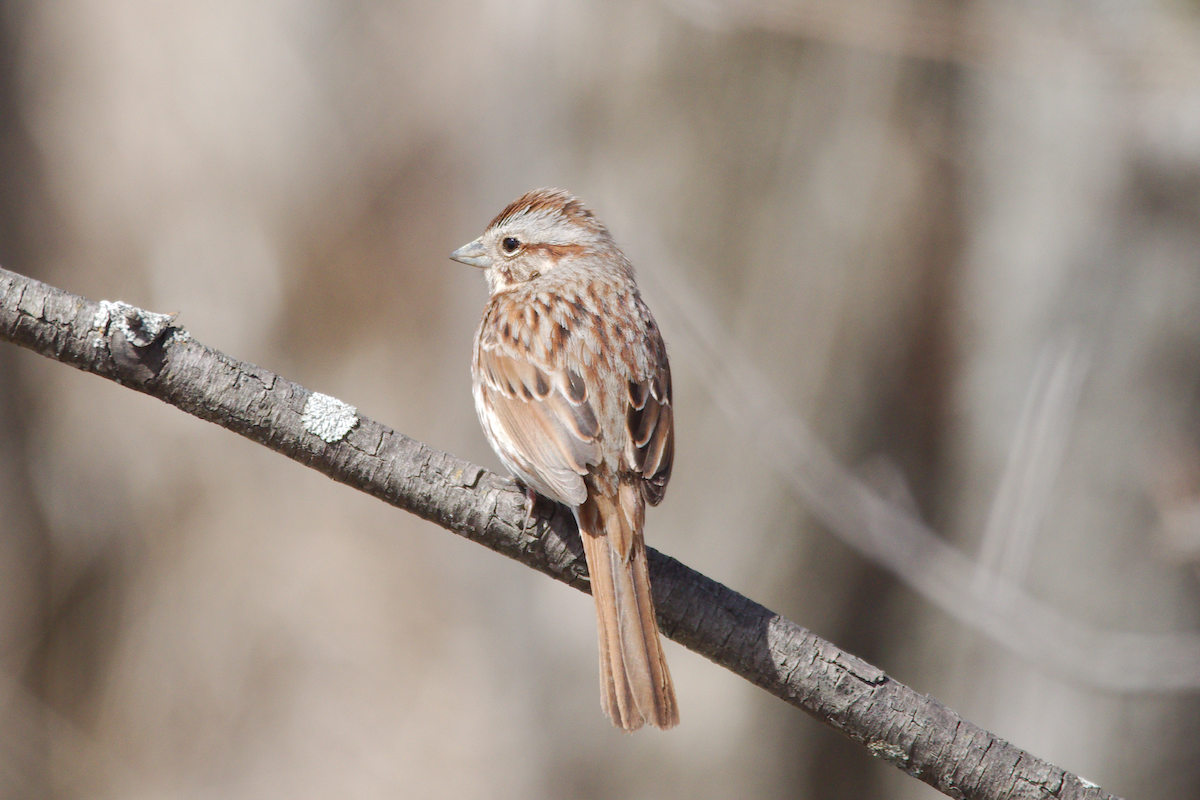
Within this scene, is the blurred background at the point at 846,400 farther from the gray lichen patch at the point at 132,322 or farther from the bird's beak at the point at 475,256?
the gray lichen patch at the point at 132,322

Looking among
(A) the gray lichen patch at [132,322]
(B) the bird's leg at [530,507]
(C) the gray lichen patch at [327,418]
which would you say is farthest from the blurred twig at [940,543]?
(A) the gray lichen patch at [132,322]

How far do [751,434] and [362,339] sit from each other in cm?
535

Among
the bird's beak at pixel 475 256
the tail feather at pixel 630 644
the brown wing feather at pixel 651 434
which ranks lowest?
the tail feather at pixel 630 644

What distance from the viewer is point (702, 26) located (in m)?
4.63

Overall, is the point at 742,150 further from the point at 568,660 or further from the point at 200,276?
the point at 200,276

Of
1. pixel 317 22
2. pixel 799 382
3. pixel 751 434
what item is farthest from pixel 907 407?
pixel 317 22

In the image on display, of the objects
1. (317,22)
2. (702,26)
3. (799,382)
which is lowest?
(799,382)

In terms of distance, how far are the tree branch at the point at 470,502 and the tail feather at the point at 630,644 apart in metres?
0.07

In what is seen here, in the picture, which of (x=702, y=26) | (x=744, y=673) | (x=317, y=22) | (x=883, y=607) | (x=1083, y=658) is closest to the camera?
(x=744, y=673)

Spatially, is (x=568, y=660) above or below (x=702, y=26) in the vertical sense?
below

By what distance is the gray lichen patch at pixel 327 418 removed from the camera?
222cm

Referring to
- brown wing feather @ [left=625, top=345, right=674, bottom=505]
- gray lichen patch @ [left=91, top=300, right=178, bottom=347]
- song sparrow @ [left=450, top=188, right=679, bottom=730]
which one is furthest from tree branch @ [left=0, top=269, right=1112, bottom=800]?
brown wing feather @ [left=625, top=345, right=674, bottom=505]

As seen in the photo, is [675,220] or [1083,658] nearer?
[1083,658]

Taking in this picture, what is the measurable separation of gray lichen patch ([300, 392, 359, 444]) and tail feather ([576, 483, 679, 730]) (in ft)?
2.15
